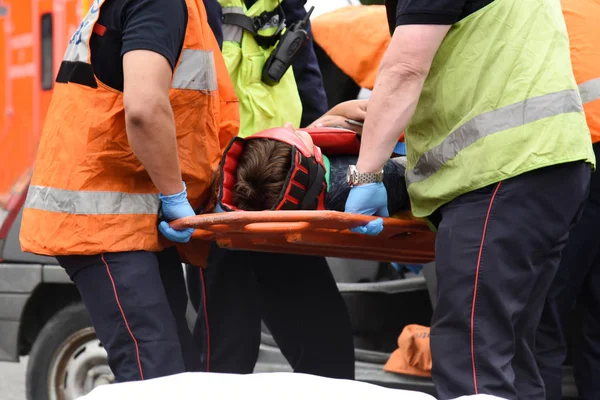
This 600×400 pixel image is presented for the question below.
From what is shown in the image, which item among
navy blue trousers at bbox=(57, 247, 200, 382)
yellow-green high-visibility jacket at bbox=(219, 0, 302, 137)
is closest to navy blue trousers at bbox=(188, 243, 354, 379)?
yellow-green high-visibility jacket at bbox=(219, 0, 302, 137)

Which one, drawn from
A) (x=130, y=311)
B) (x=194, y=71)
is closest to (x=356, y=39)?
(x=194, y=71)

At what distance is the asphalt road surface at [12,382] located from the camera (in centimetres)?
566

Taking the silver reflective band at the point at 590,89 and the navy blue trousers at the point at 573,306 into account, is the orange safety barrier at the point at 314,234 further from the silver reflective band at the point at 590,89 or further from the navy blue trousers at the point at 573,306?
the silver reflective band at the point at 590,89

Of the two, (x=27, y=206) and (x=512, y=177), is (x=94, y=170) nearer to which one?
(x=27, y=206)

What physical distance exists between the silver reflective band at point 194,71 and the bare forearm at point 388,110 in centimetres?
56

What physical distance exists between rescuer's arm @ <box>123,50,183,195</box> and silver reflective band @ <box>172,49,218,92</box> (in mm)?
135

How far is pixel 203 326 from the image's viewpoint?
3918 mm

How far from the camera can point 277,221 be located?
2.94 m

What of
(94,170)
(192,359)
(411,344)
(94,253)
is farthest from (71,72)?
(411,344)

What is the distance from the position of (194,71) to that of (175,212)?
0.45 m

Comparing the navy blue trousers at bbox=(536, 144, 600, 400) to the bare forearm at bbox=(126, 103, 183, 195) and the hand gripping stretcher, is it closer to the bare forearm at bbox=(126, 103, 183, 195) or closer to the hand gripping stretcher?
the hand gripping stretcher

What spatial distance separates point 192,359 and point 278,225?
3.29ft

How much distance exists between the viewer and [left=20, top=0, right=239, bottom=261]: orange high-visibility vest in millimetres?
3078

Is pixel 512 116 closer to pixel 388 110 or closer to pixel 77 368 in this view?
pixel 388 110
